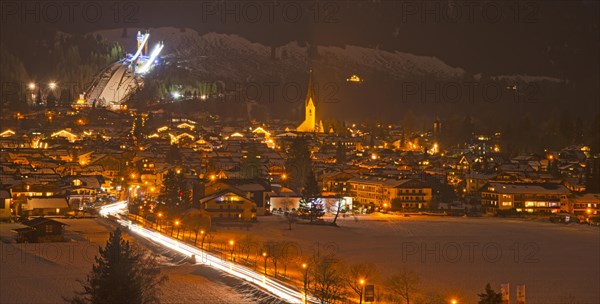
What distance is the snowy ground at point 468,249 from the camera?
35.8 ft

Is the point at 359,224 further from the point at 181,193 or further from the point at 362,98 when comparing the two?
the point at 362,98

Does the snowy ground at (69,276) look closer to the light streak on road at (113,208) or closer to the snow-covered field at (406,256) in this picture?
the snow-covered field at (406,256)

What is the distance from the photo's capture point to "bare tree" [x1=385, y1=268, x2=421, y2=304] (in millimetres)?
9605

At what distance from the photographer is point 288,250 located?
12758 mm

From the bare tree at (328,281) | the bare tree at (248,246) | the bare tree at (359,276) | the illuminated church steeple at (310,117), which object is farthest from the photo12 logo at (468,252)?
A: the illuminated church steeple at (310,117)

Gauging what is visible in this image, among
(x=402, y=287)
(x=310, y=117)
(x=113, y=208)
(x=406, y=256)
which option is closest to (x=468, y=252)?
(x=406, y=256)

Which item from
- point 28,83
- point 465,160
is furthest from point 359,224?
point 28,83

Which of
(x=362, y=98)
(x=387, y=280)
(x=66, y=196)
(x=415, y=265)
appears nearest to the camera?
(x=387, y=280)

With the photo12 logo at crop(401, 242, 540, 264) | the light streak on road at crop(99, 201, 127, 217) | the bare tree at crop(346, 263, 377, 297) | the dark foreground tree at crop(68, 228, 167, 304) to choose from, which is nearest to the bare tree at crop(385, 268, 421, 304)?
the bare tree at crop(346, 263, 377, 297)

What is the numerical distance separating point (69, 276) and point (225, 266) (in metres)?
2.10

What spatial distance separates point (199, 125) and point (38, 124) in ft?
25.5

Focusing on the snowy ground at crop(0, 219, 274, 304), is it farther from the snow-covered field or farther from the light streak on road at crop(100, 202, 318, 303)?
the light streak on road at crop(100, 202, 318, 303)

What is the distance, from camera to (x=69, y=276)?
10289mm

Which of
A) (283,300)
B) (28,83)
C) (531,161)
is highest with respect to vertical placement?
(28,83)
